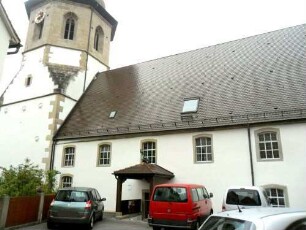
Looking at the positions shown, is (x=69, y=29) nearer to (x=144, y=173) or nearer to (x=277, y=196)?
(x=144, y=173)

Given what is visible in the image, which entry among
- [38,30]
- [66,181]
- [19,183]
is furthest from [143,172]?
[38,30]

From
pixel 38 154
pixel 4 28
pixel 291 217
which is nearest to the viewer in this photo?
pixel 291 217

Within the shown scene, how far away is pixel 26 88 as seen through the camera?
24.0 m

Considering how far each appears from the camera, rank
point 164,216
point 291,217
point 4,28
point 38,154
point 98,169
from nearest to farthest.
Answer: point 291,217 < point 164,216 < point 4,28 < point 98,169 < point 38,154

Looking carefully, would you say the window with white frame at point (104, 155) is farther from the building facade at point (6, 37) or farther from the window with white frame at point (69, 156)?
the building facade at point (6, 37)

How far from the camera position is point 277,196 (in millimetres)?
13414

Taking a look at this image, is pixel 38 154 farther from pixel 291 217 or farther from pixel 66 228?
pixel 291 217

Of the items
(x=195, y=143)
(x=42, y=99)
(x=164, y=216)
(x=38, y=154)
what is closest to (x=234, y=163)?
(x=195, y=143)

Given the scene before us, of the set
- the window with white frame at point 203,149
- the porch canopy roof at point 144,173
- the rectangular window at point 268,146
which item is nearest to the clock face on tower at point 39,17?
the porch canopy roof at point 144,173

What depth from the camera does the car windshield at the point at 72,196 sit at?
1139 cm

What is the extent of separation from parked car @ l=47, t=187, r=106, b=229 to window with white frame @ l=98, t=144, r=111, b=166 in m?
6.70

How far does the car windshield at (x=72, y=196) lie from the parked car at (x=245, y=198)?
Result: 5.34 meters

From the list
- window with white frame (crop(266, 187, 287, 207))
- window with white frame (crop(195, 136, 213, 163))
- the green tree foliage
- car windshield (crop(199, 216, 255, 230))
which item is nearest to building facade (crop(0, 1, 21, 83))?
the green tree foliage

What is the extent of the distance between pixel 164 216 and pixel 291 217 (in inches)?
288
